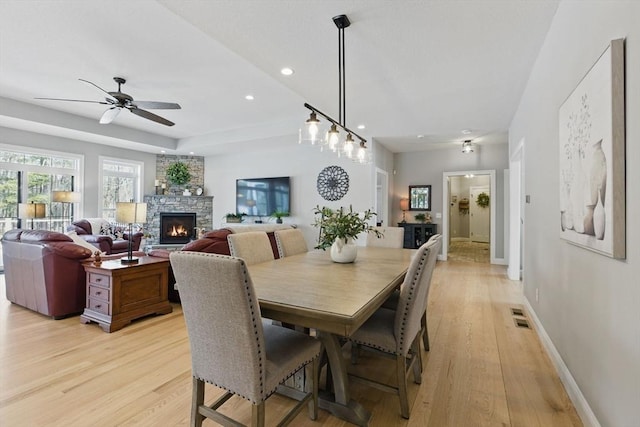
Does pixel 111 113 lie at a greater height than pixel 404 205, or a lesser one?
greater

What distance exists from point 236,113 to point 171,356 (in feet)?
14.0

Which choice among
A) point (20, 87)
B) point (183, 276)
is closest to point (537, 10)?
point (183, 276)

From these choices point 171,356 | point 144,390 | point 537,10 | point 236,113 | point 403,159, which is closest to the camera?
point 144,390

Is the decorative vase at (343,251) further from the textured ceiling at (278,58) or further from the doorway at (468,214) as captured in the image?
the doorway at (468,214)

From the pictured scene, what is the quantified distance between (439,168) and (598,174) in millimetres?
5971

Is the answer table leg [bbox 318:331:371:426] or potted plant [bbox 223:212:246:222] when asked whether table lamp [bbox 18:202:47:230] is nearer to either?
potted plant [bbox 223:212:246:222]

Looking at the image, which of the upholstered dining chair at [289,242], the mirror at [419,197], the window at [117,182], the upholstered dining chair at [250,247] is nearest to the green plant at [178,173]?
the window at [117,182]

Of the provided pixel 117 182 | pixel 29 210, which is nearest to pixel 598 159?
pixel 29 210

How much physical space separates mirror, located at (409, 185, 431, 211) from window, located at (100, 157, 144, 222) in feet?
22.6

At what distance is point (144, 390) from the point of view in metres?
2.05

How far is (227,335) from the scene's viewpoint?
136cm

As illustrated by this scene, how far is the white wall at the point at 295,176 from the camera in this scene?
6305 mm

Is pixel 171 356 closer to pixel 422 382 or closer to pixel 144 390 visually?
pixel 144 390

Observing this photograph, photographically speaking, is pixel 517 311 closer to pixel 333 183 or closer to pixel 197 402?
pixel 197 402
